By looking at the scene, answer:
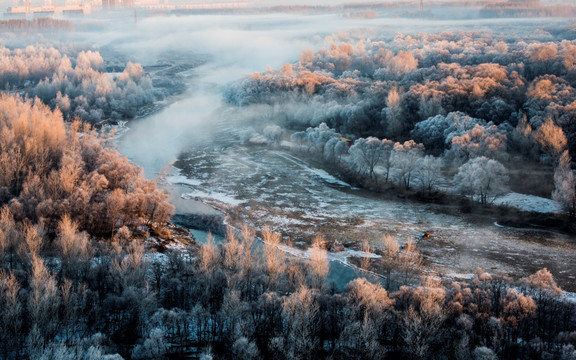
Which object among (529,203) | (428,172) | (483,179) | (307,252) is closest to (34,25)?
(428,172)

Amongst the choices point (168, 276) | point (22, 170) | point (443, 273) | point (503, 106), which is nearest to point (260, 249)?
point (168, 276)

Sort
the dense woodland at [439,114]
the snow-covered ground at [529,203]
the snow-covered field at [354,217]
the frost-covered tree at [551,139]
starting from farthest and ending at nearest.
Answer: the dense woodland at [439,114], the frost-covered tree at [551,139], the snow-covered ground at [529,203], the snow-covered field at [354,217]

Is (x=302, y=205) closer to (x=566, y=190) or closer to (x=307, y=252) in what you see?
(x=307, y=252)

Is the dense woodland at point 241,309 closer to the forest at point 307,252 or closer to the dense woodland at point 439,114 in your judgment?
the forest at point 307,252

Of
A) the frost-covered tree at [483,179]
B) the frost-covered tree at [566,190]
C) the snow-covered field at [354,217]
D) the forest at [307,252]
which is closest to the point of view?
the forest at [307,252]

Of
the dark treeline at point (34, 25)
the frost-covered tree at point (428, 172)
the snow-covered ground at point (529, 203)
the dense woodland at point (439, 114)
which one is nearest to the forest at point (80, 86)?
the dense woodland at point (439, 114)

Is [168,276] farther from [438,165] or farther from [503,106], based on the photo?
[503,106]
